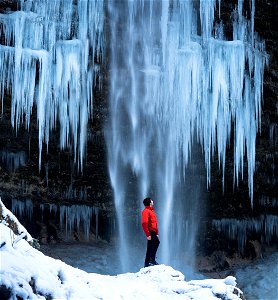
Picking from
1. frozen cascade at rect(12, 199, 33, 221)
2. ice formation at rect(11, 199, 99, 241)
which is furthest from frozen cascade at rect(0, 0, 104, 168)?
ice formation at rect(11, 199, 99, 241)

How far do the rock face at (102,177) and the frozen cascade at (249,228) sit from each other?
0.09m

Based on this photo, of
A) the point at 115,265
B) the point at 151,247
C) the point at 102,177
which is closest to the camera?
the point at 151,247

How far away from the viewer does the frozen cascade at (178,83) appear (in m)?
12.2

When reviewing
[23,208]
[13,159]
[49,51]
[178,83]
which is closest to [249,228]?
[178,83]

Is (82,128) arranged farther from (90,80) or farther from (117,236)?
(117,236)

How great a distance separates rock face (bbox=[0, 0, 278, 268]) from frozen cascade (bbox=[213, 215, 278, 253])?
0.31ft

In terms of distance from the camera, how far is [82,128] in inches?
525

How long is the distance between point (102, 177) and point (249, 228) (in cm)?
526

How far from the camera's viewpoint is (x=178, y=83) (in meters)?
12.5

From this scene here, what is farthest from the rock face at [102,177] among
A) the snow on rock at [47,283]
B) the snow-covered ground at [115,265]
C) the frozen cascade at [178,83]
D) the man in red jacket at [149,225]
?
the snow on rock at [47,283]

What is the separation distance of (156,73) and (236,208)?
228 inches

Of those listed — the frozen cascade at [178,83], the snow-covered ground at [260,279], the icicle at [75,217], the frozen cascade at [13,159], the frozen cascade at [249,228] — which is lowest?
the snow-covered ground at [260,279]

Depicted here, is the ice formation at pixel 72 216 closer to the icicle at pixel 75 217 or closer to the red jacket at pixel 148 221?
the icicle at pixel 75 217

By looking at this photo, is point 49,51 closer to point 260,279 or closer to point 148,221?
point 148,221
